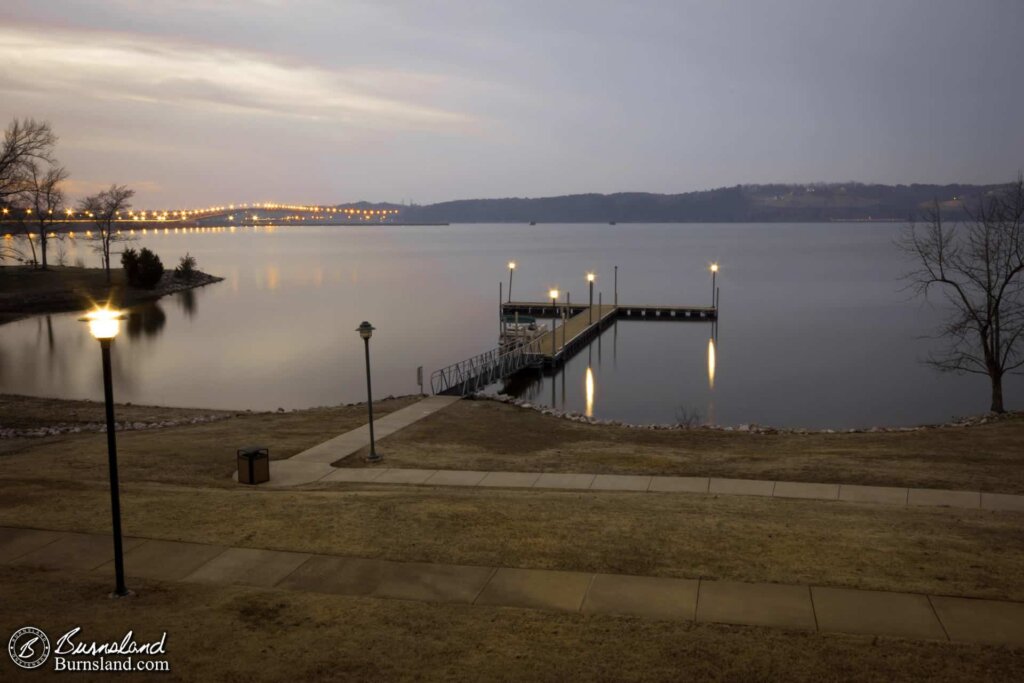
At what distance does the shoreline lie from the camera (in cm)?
7712

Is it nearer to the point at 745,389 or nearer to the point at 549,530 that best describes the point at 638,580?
the point at 549,530

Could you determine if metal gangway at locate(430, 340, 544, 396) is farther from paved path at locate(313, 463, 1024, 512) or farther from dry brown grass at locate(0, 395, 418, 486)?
paved path at locate(313, 463, 1024, 512)

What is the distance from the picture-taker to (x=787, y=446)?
21.1 m

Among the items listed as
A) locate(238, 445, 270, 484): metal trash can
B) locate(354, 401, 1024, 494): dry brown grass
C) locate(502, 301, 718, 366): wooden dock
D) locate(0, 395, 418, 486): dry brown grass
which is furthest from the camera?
locate(502, 301, 718, 366): wooden dock

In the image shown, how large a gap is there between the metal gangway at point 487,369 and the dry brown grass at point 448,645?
2901cm

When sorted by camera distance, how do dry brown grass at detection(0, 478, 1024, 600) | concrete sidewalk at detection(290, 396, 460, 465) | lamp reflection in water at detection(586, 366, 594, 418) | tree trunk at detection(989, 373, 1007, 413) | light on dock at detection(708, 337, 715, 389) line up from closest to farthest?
dry brown grass at detection(0, 478, 1024, 600), concrete sidewalk at detection(290, 396, 460, 465), tree trunk at detection(989, 373, 1007, 413), lamp reflection in water at detection(586, 366, 594, 418), light on dock at detection(708, 337, 715, 389)

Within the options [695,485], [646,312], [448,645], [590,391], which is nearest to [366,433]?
[695,485]

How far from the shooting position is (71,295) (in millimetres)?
82312

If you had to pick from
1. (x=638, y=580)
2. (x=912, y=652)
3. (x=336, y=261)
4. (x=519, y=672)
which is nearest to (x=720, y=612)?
(x=638, y=580)

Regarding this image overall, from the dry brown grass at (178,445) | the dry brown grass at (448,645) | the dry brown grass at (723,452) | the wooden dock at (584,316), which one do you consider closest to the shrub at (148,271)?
the wooden dock at (584,316)

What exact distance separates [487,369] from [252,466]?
28.9 meters
